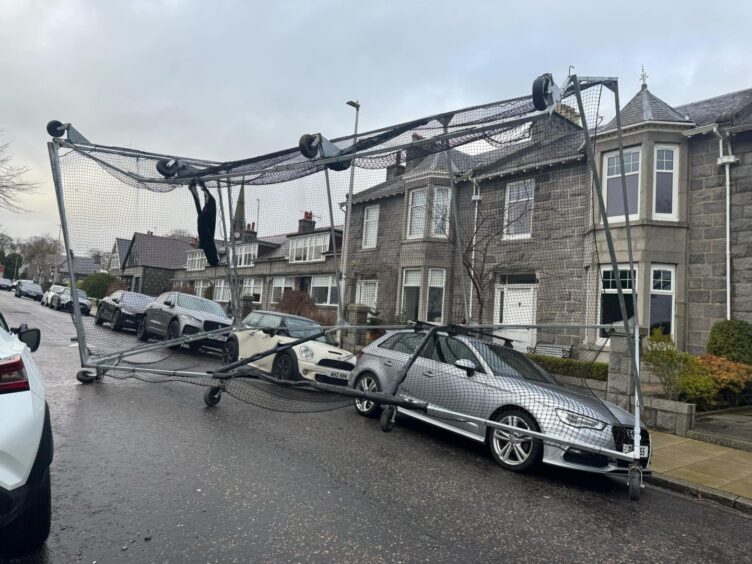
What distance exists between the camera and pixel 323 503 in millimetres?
4090

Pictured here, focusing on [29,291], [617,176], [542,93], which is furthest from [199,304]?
[29,291]

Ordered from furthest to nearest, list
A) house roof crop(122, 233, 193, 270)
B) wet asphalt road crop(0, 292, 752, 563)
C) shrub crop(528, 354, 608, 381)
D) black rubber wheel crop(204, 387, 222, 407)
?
shrub crop(528, 354, 608, 381) < house roof crop(122, 233, 193, 270) < black rubber wheel crop(204, 387, 222, 407) < wet asphalt road crop(0, 292, 752, 563)

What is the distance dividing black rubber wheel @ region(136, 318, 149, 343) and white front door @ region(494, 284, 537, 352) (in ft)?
23.6

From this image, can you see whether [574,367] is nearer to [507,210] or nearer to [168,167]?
[507,210]

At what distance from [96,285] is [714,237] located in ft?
61.7

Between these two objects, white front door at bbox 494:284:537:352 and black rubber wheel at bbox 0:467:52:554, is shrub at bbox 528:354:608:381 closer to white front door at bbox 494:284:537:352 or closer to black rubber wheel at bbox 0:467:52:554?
white front door at bbox 494:284:537:352

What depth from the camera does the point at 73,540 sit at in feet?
10.6

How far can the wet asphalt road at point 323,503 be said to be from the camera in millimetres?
3369

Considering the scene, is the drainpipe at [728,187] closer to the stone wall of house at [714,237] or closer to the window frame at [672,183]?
the stone wall of house at [714,237]

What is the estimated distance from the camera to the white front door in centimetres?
1004

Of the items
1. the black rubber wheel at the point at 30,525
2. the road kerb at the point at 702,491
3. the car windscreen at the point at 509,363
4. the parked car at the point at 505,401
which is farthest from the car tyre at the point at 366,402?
the black rubber wheel at the point at 30,525

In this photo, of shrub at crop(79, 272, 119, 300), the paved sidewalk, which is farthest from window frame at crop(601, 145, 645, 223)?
shrub at crop(79, 272, 119, 300)

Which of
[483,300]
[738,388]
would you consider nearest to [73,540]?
[483,300]

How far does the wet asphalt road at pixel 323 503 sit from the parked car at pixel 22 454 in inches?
7.5
